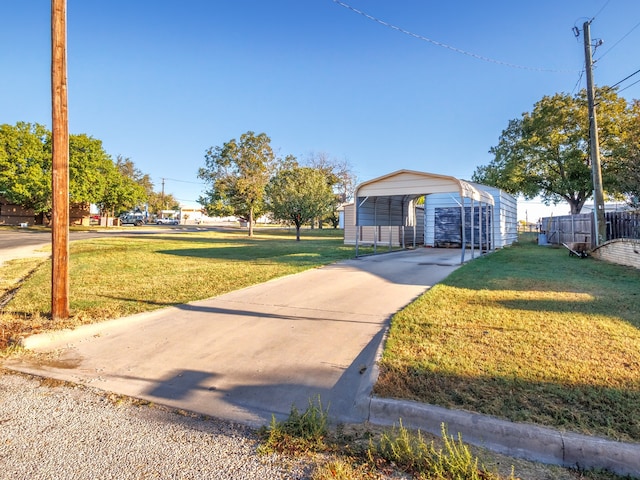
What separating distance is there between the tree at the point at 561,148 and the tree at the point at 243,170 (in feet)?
60.2

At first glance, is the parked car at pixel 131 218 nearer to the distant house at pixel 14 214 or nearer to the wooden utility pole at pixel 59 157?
the distant house at pixel 14 214

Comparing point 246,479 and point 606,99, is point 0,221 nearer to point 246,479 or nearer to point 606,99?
point 246,479

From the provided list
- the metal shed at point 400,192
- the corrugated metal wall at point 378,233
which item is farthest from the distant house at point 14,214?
the metal shed at point 400,192

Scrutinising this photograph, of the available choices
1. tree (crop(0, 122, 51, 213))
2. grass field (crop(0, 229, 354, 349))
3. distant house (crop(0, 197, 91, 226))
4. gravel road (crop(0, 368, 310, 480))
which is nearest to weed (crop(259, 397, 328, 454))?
gravel road (crop(0, 368, 310, 480))

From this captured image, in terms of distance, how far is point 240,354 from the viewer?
13.9 feet

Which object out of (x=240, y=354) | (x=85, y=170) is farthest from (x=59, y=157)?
(x=85, y=170)

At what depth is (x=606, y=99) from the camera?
22062 mm

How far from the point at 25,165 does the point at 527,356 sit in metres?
44.1

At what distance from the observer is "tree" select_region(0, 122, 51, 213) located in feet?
109

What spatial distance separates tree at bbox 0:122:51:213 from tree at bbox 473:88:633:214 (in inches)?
1564

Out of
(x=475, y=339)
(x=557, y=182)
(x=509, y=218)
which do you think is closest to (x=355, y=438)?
(x=475, y=339)

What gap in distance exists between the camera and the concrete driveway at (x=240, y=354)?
324 centimetres

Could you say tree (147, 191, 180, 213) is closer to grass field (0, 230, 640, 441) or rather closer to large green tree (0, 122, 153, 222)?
large green tree (0, 122, 153, 222)

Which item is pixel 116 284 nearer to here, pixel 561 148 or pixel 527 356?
pixel 527 356
